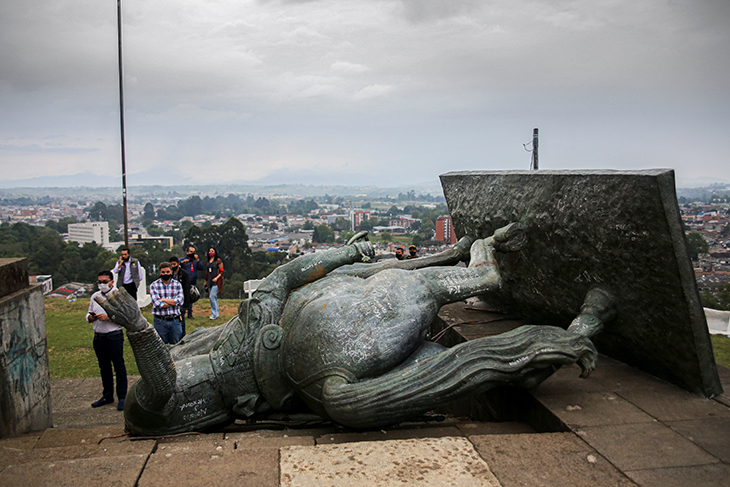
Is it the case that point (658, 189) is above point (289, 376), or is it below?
above

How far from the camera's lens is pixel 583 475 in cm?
272

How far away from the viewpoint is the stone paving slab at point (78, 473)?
2.61 metres

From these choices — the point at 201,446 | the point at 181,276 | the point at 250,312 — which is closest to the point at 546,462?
the point at 201,446

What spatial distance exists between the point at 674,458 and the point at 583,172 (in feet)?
6.52

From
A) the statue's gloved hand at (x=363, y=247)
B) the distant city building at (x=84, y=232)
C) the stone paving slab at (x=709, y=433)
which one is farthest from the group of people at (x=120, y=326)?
the distant city building at (x=84, y=232)

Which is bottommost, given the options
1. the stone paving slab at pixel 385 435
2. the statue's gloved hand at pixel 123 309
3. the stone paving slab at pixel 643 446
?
the stone paving slab at pixel 385 435

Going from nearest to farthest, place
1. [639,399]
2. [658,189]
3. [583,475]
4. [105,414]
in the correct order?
[583,475] < [658,189] < [639,399] < [105,414]

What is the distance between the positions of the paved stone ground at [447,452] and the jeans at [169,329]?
6.80 ft

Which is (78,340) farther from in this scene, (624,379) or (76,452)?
(624,379)

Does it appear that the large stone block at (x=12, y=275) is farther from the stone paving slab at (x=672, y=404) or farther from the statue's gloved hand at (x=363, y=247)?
the stone paving slab at (x=672, y=404)

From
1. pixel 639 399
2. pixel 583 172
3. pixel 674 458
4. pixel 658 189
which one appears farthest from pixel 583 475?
pixel 583 172

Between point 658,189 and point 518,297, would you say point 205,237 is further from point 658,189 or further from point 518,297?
point 658,189

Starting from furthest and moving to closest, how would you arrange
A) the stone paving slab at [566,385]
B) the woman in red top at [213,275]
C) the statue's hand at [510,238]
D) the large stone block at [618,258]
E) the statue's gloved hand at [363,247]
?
the woman in red top at [213,275], the statue's gloved hand at [363,247], the statue's hand at [510,238], the stone paving slab at [566,385], the large stone block at [618,258]

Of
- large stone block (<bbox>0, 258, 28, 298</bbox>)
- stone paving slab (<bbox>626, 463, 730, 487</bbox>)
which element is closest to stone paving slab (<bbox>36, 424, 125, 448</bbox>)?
large stone block (<bbox>0, 258, 28, 298</bbox>)
